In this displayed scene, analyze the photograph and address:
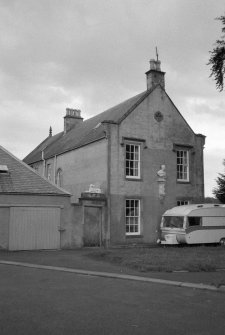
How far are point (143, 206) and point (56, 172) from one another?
30.3 ft

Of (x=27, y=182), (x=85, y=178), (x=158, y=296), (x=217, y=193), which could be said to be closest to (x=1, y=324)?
(x=158, y=296)

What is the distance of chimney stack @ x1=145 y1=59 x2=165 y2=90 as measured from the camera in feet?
92.8

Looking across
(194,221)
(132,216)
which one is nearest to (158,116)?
(132,216)

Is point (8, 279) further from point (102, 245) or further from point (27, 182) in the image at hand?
point (102, 245)

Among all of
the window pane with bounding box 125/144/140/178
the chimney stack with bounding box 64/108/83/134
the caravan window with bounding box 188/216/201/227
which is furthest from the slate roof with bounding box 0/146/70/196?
the chimney stack with bounding box 64/108/83/134

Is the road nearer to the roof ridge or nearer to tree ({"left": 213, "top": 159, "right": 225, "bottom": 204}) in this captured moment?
the roof ridge

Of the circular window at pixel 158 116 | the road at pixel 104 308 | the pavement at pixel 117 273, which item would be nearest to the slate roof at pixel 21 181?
the pavement at pixel 117 273

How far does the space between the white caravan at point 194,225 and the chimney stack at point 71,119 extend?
52.8 ft

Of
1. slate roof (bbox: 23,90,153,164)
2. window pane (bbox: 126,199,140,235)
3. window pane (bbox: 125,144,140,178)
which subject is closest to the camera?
window pane (bbox: 126,199,140,235)

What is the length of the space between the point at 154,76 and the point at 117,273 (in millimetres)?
18077

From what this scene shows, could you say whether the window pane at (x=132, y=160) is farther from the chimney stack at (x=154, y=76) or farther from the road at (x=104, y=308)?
the road at (x=104, y=308)

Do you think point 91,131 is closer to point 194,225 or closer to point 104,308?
point 194,225

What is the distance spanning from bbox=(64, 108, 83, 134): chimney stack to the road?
27140mm

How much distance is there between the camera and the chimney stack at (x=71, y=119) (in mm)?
38341
